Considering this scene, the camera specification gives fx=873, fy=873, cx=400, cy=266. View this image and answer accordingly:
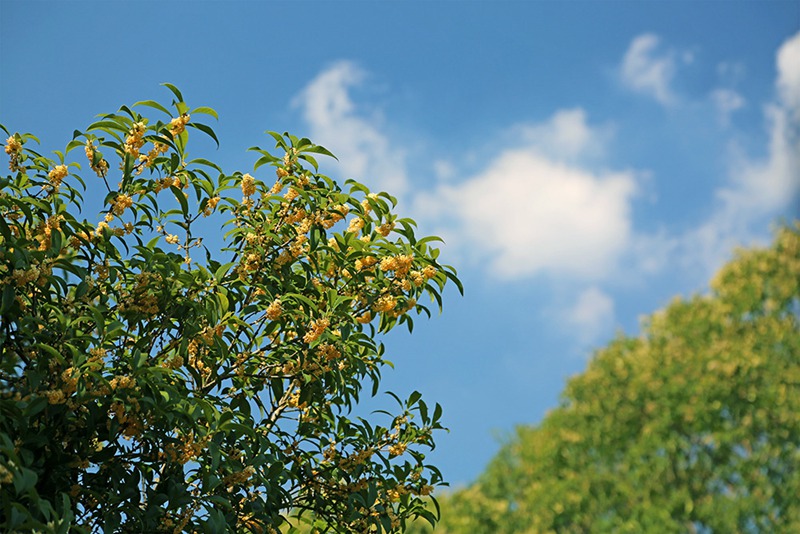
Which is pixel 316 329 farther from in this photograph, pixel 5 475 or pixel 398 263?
pixel 5 475

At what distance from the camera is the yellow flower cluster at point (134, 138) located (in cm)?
402

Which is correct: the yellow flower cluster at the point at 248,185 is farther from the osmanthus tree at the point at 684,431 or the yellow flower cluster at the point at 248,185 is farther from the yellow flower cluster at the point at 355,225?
the osmanthus tree at the point at 684,431

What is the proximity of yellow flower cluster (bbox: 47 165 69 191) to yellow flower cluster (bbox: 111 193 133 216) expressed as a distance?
10.3 inches

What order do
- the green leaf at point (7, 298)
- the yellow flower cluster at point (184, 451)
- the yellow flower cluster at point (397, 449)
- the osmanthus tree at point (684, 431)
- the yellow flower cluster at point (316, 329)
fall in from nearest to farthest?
the green leaf at point (7, 298), the yellow flower cluster at point (184, 451), the yellow flower cluster at point (316, 329), the yellow flower cluster at point (397, 449), the osmanthus tree at point (684, 431)

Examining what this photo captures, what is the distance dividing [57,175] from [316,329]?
138cm

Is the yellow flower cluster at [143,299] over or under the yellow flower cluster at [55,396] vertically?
over

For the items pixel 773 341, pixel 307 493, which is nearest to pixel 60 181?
pixel 307 493

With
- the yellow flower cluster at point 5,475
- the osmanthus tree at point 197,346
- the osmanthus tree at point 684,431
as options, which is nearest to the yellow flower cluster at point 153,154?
the osmanthus tree at point 197,346

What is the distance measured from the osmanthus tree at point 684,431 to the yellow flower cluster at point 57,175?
13.1m

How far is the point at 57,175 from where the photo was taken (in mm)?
4012

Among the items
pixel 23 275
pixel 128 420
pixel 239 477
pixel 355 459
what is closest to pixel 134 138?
pixel 23 275

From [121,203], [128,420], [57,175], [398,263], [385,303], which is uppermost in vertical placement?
[57,175]

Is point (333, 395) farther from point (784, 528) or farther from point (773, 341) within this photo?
point (773, 341)

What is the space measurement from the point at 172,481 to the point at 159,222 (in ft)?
4.34
